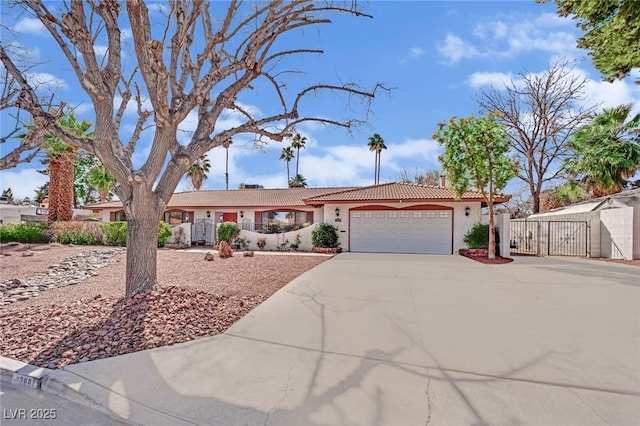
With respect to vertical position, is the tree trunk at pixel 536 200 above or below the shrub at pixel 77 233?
above

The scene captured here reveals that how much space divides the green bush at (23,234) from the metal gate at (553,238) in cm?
2706

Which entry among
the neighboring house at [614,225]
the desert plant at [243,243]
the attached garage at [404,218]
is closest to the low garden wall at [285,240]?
the desert plant at [243,243]

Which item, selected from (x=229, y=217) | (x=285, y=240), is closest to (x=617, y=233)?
(x=285, y=240)

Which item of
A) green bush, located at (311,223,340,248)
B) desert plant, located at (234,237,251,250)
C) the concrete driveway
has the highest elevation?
green bush, located at (311,223,340,248)

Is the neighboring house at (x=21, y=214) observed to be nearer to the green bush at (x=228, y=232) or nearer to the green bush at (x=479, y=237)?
the green bush at (x=228, y=232)

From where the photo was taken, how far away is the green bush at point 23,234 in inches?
721

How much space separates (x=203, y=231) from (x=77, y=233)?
6982 mm

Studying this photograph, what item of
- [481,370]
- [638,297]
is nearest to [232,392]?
[481,370]

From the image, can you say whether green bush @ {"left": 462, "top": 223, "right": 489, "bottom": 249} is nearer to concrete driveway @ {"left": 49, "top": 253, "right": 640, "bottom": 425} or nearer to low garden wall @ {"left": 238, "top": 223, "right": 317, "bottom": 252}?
low garden wall @ {"left": 238, "top": 223, "right": 317, "bottom": 252}

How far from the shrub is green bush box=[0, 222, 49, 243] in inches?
19.5

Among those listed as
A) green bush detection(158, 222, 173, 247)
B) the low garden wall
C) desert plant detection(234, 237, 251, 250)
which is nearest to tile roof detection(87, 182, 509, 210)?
the low garden wall

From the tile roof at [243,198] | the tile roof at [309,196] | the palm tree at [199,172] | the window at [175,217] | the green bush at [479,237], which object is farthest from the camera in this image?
the palm tree at [199,172]

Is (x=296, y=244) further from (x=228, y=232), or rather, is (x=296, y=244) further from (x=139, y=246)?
(x=139, y=246)

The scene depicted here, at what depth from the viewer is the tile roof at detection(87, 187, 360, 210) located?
23.8 metres
